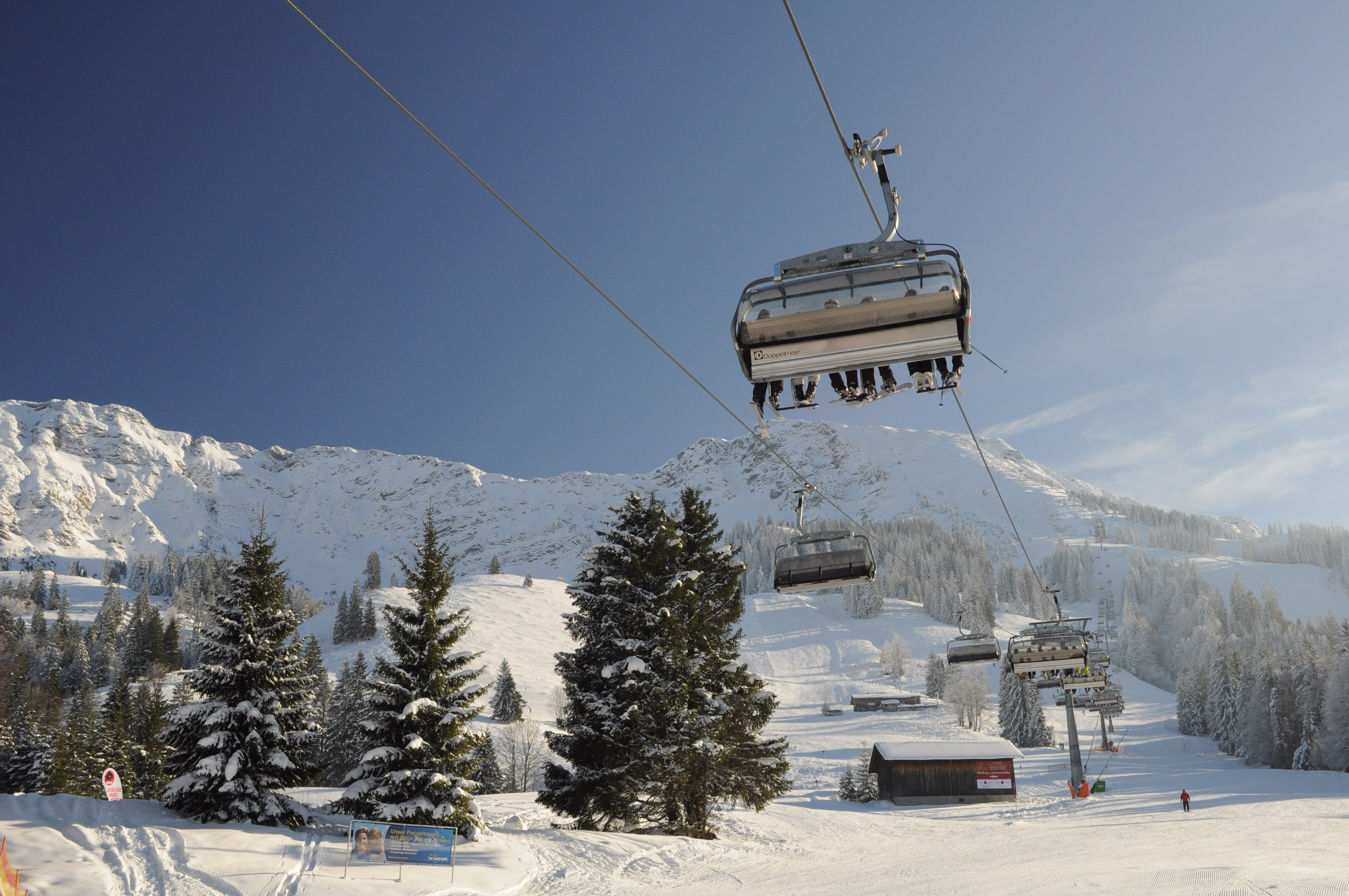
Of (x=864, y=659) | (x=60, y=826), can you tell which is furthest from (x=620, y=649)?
(x=864, y=659)

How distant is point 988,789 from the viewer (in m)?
50.7

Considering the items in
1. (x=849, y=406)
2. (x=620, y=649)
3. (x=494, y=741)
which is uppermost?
(x=849, y=406)

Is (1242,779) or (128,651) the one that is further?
(128,651)

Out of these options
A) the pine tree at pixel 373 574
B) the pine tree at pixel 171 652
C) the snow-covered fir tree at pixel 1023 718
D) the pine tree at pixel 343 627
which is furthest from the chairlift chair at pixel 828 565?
the pine tree at pixel 373 574

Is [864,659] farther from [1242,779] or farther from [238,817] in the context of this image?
[238,817]

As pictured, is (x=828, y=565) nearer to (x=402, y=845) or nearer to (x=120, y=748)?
(x=402, y=845)

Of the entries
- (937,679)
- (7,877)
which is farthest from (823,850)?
(937,679)

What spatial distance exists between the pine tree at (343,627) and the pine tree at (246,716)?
4486 inches

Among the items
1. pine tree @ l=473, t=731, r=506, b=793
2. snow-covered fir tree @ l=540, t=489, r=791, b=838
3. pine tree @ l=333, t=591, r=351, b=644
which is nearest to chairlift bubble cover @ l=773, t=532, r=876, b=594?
snow-covered fir tree @ l=540, t=489, r=791, b=838

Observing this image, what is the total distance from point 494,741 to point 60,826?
202 ft

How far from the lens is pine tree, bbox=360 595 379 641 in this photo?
126125 mm

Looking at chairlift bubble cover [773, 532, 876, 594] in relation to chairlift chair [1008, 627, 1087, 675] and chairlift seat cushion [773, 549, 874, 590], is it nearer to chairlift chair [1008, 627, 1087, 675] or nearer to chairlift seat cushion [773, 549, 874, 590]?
chairlift seat cushion [773, 549, 874, 590]

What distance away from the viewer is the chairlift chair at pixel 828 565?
15023 millimetres

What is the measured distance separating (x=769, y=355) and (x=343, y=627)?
443ft
